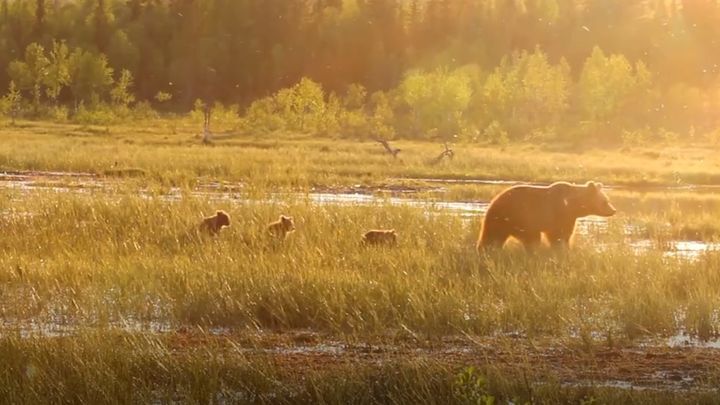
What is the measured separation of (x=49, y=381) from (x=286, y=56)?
9761cm

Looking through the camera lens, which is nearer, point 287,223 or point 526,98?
point 287,223

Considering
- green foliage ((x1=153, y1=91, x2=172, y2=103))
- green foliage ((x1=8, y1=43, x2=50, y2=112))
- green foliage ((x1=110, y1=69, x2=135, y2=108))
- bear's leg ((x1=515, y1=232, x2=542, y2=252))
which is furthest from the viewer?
green foliage ((x1=153, y1=91, x2=172, y2=103))

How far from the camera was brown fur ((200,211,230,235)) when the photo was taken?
17.1 meters

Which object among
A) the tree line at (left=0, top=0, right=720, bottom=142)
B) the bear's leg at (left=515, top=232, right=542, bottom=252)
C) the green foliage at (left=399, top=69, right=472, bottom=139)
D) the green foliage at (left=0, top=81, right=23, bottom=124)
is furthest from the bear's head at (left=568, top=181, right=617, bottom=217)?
the green foliage at (left=0, top=81, right=23, bottom=124)

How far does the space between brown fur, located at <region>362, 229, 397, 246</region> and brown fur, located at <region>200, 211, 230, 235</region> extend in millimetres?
2453

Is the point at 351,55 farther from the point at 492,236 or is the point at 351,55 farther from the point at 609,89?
the point at 492,236

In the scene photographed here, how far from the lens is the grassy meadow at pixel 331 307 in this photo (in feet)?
28.7

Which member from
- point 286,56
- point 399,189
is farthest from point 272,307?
point 286,56

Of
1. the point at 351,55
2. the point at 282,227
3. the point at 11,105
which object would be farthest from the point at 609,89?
the point at 282,227

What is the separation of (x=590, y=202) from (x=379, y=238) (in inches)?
143

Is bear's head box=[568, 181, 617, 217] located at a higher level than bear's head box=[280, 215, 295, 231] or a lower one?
higher

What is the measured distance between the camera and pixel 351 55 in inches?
4190

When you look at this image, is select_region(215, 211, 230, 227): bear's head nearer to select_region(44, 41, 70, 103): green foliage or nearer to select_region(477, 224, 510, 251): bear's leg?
select_region(477, 224, 510, 251): bear's leg

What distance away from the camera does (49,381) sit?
8.62 m
